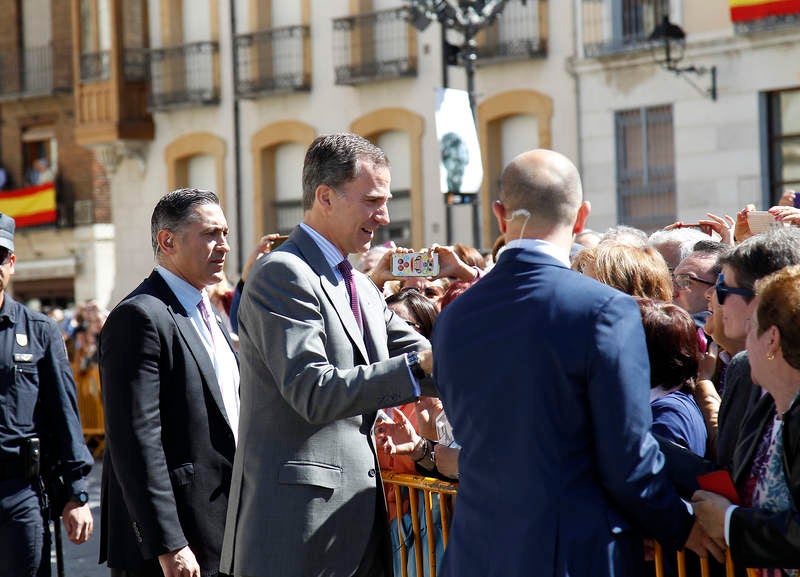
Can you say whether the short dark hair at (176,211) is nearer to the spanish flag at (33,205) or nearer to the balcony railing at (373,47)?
the balcony railing at (373,47)

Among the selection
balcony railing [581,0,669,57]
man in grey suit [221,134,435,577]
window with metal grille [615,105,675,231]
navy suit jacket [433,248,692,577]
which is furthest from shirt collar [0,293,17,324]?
balcony railing [581,0,669,57]

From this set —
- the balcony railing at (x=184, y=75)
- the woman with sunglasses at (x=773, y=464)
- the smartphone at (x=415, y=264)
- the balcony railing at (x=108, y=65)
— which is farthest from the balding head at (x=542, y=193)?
the balcony railing at (x=108, y=65)

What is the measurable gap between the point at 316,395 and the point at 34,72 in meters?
29.5

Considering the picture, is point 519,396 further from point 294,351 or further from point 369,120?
point 369,120

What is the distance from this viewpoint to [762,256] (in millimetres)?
3828

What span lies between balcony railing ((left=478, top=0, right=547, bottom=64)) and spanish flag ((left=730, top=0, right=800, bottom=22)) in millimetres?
3724

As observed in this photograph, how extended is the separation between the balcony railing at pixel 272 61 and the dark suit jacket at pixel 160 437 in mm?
21210

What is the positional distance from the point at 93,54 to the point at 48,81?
3.26 meters

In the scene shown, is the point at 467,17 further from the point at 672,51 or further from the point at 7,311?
the point at 7,311

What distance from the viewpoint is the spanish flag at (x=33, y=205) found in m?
30.4

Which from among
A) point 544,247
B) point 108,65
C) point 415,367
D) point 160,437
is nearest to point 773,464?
point 544,247

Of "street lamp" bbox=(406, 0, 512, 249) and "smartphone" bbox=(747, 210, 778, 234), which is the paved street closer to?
"smartphone" bbox=(747, 210, 778, 234)

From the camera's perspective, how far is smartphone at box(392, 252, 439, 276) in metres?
5.93

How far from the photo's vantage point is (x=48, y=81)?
3131 centimetres
